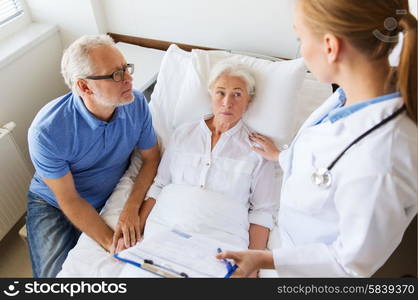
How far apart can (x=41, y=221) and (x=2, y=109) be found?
2.50 feet

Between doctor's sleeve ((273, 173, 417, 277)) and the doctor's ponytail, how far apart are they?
17 cm

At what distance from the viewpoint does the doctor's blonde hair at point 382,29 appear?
694 mm

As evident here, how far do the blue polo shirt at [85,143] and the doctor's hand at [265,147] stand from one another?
1.63 feet

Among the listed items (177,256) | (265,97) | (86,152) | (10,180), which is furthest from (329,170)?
(10,180)

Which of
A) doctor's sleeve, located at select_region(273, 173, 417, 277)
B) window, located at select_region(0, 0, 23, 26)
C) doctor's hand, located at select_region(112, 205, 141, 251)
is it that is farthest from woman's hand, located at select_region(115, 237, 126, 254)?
window, located at select_region(0, 0, 23, 26)

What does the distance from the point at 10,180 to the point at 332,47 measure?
174 cm

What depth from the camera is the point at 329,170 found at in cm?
82

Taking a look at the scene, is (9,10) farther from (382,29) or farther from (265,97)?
(382,29)

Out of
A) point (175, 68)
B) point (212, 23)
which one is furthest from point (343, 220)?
point (212, 23)

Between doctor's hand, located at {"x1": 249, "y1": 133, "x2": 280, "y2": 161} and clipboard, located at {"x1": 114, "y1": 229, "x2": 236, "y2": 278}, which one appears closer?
clipboard, located at {"x1": 114, "y1": 229, "x2": 236, "y2": 278}

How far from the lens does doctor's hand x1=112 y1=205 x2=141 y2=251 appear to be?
130 centimetres

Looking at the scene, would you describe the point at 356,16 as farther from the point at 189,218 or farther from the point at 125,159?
the point at 125,159

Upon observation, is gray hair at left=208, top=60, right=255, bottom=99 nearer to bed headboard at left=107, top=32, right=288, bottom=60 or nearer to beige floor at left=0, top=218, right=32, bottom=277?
bed headboard at left=107, top=32, right=288, bottom=60

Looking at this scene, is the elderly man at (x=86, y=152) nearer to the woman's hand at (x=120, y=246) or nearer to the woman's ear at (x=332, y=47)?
the woman's hand at (x=120, y=246)
